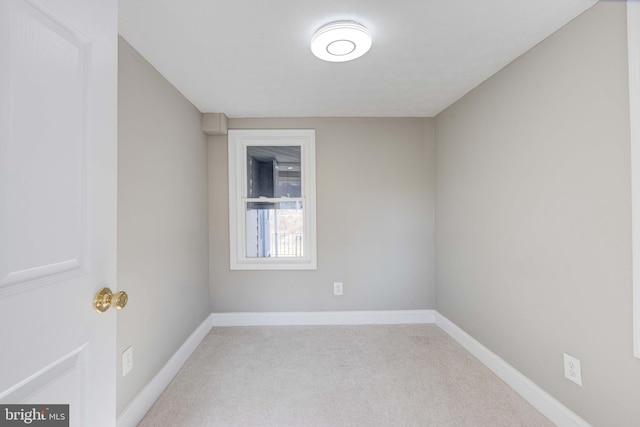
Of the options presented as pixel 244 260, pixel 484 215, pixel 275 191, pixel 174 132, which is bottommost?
pixel 244 260

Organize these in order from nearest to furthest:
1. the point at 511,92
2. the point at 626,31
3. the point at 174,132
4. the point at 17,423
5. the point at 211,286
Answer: the point at 17,423 < the point at 626,31 < the point at 511,92 < the point at 174,132 < the point at 211,286

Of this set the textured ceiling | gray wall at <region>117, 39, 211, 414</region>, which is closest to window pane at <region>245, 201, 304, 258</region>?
gray wall at <region>117, 39, 211, 414</region>

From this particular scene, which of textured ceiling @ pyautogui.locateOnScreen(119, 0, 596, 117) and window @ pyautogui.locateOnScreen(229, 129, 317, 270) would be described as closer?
textured ceiling @ pyautogui.locateOnScreen(119, 0, 596, 117)

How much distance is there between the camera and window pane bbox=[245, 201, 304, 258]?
319 cm

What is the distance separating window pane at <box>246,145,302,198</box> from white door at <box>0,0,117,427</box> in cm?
230

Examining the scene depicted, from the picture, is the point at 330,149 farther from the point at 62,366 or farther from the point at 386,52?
the point at 62,366

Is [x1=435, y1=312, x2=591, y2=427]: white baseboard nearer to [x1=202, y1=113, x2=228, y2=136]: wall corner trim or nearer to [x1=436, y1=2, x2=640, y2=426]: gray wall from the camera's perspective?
[x1=436, y1=2, x2=640, y2=426]: gray wall

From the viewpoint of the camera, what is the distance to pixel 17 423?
24.0 inches

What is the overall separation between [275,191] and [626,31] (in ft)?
9.09

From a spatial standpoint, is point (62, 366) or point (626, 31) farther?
point (626, 31)

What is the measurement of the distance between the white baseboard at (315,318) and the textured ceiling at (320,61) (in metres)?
2.20

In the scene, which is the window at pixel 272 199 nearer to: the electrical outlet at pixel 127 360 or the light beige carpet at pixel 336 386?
the light beige carpet at pixel 336 386

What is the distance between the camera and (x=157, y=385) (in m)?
1.93

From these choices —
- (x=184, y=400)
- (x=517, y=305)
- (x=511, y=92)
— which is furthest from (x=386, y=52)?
(x=184, y=400)
